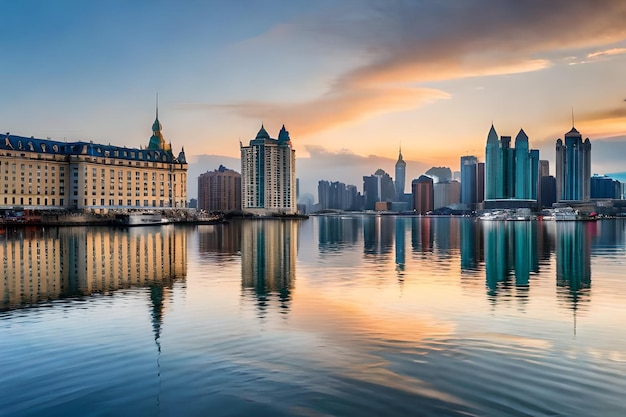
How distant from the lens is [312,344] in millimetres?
25734

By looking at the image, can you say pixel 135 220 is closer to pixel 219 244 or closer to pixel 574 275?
pixel 219 244

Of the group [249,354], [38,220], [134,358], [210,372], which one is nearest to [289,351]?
[249,354]

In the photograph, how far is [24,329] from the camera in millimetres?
28359

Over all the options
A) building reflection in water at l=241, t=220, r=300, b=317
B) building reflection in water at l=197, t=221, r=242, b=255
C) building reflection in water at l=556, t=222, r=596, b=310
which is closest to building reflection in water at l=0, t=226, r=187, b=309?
building reflection in water at l=197, t=221, r=242, b=255

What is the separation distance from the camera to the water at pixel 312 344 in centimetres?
1811

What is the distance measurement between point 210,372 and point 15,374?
752 centimetres

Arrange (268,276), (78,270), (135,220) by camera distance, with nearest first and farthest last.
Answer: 1. (268,276)
2. (78,270)
3. (135,220)

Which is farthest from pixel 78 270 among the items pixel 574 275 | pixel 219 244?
pixel 574 275

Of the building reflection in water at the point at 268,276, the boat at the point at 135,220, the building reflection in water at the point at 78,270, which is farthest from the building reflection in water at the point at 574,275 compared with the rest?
the boat at the point at 135,220

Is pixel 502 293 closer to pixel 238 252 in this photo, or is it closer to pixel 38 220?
pixel 238 252

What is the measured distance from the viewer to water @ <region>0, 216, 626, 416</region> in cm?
1811

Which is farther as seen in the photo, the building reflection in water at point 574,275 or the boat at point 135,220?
the boat at point 135,220

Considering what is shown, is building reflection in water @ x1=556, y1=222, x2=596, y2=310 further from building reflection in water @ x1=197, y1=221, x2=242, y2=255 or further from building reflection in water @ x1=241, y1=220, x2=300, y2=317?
building reflection in water @ x1=197, y1=221, x2=242, y2=255

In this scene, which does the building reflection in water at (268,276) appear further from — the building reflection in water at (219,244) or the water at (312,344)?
the building reflection in water at (219,244)
